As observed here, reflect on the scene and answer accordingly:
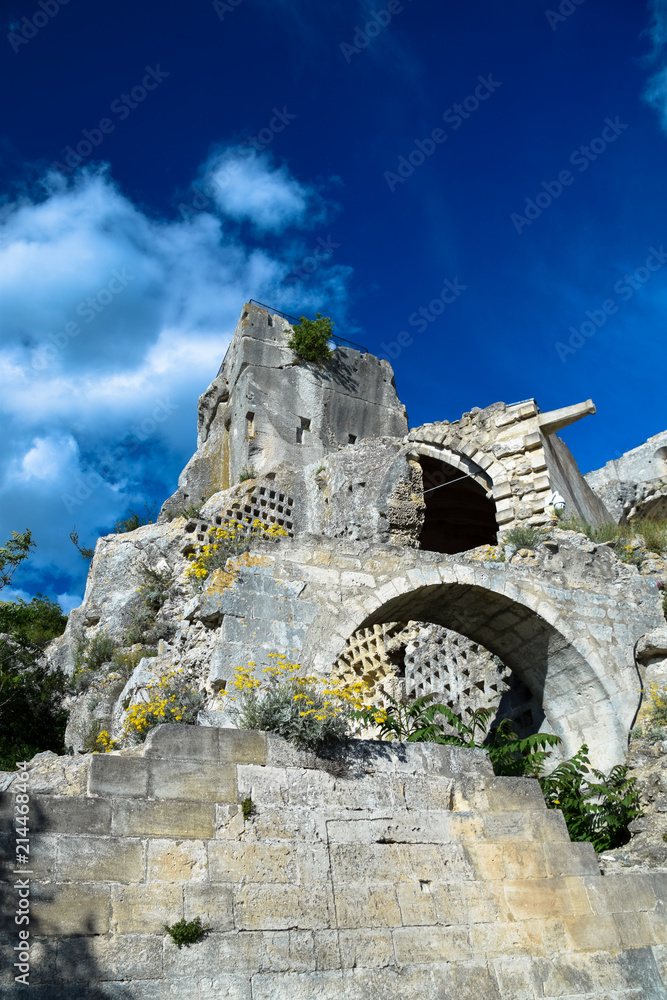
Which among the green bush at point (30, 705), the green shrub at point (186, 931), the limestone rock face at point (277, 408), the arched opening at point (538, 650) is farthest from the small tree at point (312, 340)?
the green shrub at point (186, 931)

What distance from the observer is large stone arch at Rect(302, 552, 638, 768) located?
8.47 metres

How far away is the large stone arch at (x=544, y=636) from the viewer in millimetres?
8469

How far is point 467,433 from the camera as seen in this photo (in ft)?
53.9

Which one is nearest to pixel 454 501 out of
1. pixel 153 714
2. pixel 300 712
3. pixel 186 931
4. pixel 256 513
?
pixel 256 513

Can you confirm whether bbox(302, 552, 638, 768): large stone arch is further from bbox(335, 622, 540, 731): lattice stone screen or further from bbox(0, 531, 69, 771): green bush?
bbox(0, 531, 69, 771): green bush

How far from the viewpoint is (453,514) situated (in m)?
19.7

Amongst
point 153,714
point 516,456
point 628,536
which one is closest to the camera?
point 153,714

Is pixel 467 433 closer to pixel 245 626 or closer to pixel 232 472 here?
pixel 232 472

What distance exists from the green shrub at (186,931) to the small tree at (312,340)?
1681cm

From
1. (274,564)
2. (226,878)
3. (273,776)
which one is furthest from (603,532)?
(226,878)

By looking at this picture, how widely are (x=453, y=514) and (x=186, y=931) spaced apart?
1591cm

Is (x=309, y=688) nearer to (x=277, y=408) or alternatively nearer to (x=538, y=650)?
(x=538, y=650)

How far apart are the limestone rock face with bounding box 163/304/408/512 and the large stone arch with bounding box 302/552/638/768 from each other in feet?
31.9

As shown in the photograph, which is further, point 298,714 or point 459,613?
point 459,613
